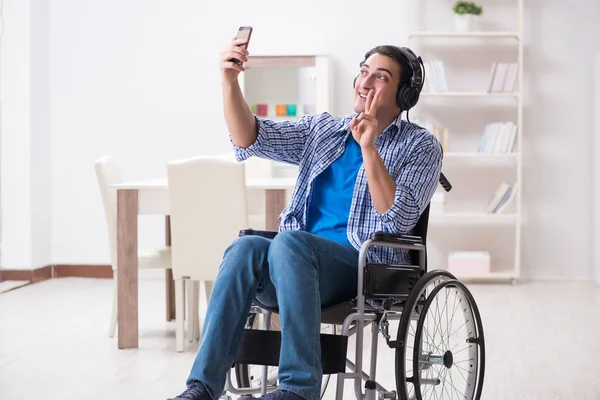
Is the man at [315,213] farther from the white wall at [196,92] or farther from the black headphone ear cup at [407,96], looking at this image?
the white wall at [196,92]

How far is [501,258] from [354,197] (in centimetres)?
393

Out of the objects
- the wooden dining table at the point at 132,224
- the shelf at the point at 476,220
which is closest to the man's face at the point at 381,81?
the wooden dining table at the point at 132,224

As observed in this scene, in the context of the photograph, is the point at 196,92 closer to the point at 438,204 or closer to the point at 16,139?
the point at 16,139

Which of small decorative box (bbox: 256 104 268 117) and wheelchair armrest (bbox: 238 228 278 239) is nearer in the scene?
wheelchair armrest (bbox: 238 228 278 239)

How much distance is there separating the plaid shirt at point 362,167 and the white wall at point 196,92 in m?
3.58

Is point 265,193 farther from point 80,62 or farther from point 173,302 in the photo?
A: point 80,62

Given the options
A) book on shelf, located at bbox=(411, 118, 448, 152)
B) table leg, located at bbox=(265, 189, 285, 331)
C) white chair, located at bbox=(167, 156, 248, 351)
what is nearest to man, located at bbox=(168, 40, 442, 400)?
white chair, located at bbox=(167, 156, 248, 351)

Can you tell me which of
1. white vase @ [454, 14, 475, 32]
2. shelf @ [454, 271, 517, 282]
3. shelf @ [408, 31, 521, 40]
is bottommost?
shelf @ [454, 271, 517, 282]

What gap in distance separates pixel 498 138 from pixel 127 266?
2925mm

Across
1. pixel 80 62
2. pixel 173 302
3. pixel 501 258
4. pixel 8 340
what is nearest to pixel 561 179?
pixel 501 258

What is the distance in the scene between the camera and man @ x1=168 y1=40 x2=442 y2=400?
204cm

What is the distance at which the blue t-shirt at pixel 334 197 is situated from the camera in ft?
7.80

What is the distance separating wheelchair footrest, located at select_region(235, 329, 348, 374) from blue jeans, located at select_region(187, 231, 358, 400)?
0.17 ft

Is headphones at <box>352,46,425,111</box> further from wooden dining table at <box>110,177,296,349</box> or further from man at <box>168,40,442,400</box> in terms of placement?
wooden dining table at <box>110,177,296,349</box>
